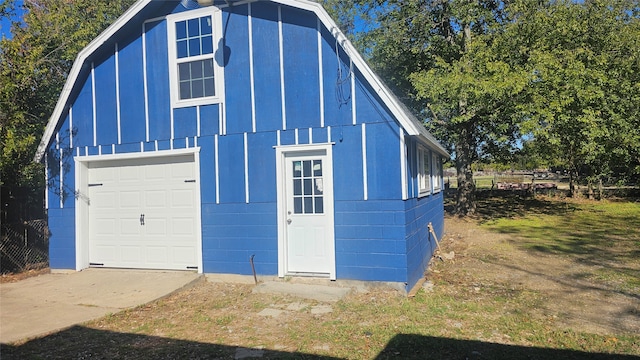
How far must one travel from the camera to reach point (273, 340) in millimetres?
4895

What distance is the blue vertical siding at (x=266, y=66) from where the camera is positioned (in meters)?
7.37

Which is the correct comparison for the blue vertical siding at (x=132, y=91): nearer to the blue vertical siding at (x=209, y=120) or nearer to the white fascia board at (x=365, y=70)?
the blue vertical siding at (x=209, y=120)

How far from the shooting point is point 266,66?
7449 millimetres

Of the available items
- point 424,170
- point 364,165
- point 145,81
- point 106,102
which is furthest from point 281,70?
point 424,170

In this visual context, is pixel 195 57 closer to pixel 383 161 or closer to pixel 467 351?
pixel 383 161

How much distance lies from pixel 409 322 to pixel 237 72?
5.27 meters

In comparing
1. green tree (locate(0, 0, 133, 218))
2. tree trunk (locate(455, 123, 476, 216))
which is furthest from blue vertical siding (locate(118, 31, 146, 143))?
tree trunk (locate(455, 123, 476, 216))

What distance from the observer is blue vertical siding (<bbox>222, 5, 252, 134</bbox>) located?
7.55m

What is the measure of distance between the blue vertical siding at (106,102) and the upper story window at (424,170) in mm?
6284

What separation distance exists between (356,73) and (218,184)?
3288 mm

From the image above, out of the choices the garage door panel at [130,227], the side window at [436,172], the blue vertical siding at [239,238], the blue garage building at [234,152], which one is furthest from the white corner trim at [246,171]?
the side window at [436,172]

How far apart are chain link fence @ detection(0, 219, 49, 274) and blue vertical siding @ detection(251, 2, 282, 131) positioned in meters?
6.25

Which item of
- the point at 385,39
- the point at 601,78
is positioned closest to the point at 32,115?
the point at 385,39

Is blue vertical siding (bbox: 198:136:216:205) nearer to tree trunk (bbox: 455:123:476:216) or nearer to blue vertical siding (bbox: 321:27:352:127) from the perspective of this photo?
blue vertical siding (bbox: 321:27:352:127)
